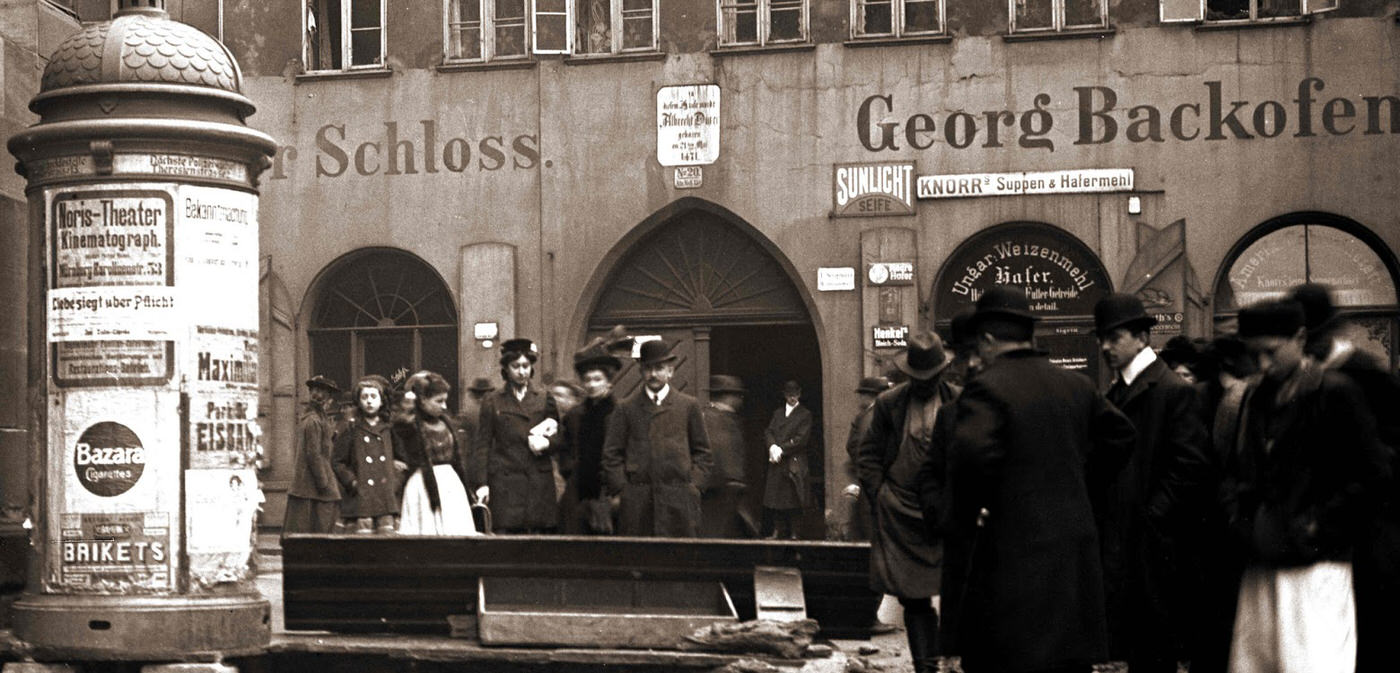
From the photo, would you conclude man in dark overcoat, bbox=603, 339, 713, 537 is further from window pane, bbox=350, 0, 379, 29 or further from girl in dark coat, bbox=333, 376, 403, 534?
window pane, bbox=350, 0, 379, 29

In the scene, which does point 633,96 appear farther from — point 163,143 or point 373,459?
point 163,143

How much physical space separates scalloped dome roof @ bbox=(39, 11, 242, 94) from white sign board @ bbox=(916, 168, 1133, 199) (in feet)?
44.2

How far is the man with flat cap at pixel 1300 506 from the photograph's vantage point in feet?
23.4

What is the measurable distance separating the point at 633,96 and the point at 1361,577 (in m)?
15.7

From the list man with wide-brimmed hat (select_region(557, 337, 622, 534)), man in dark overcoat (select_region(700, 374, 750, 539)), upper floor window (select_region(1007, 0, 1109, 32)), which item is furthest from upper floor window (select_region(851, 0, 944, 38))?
man with wide-brimmed hat (select_region(557, 337, 622, 534))

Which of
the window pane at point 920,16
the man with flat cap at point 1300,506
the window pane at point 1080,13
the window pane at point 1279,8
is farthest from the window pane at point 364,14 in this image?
the man with flat cap at point 1300,506

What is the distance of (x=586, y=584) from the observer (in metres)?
10.5

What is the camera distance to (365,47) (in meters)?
23.3

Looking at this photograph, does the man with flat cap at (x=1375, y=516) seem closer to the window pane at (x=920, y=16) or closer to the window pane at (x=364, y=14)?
the window pane at (x=920, y=16)

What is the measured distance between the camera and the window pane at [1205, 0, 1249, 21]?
21.8m

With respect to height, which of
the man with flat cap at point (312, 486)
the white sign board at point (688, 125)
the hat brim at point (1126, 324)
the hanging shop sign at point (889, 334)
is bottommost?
the man with flat cap at point (312, 486)

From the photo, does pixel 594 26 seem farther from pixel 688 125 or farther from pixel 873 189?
pixel 873 189

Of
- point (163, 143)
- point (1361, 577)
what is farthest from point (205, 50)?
point (1361, 577)

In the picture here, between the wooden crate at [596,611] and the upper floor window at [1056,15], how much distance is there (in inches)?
504
